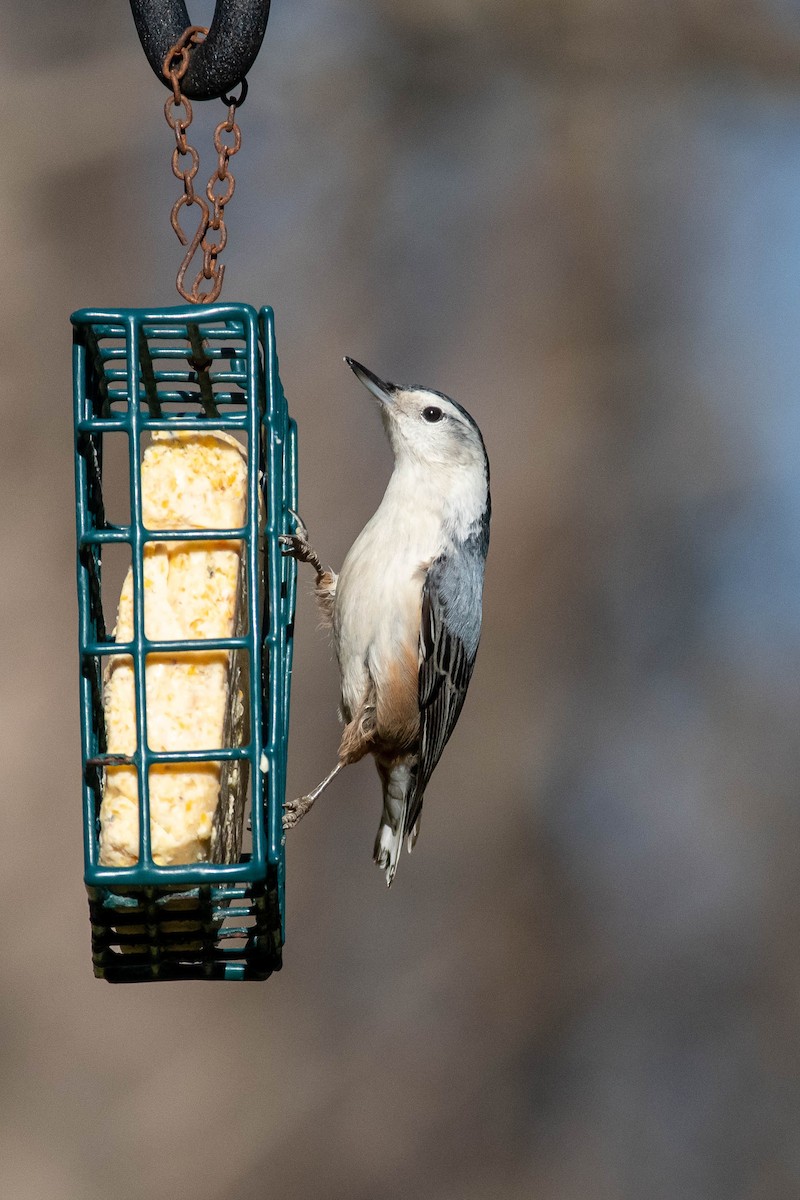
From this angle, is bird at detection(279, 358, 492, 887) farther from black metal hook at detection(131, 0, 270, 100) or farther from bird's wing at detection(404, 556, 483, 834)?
black metal hook at detection(131, 0, 270, 100)

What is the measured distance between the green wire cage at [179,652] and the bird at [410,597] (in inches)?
23.6

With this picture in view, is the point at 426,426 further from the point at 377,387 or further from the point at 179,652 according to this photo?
the point at 179,652

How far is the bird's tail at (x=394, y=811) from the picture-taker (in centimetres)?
400

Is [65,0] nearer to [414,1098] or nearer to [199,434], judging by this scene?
[199,434]

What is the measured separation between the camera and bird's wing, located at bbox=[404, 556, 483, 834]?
145 inches

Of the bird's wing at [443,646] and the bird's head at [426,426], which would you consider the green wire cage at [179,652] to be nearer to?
the bird's wing at [443,646]

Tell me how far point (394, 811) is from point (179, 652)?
154 centimetres

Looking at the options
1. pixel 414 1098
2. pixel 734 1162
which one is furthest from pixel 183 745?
pixel 734 1162

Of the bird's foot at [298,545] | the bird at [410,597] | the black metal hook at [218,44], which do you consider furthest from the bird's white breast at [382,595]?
the black metal hook at [218,44]

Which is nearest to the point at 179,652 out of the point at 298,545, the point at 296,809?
the point at 298,545

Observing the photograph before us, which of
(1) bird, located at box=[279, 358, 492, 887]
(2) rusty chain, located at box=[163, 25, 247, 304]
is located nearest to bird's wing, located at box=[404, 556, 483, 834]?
(1) bird, located at box=[279, 358, 492, 887]

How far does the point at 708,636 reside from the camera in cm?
689

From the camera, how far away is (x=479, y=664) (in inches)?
262

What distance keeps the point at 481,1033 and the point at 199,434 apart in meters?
4.46
